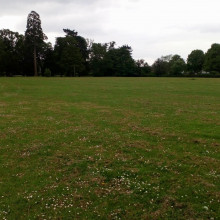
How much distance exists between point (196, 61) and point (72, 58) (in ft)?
266

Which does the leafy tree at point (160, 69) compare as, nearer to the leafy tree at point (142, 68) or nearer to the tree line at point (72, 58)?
the tree line at point (72, 58)

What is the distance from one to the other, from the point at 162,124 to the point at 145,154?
6.31 meters

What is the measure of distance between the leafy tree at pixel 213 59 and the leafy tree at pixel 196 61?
15111mm

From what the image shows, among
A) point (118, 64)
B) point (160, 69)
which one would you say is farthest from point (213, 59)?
point (118, 64)

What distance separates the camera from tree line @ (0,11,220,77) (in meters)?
97.6

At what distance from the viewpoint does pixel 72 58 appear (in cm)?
10838

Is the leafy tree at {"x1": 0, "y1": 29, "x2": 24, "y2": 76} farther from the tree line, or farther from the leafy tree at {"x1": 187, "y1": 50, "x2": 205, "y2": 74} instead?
the leafy tree at {"x1": 187, "y1": 50, "x2": 205, "y2": 74}

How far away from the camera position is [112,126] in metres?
15.9

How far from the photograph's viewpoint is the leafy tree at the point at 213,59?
126m

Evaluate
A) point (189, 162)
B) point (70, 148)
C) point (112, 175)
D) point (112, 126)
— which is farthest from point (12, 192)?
point (112, 126)

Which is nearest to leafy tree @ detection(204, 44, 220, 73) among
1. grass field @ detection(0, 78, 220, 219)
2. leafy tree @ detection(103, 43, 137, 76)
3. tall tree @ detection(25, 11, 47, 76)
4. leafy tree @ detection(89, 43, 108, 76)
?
leafy tree @ detection(103, 43, 137, 76)

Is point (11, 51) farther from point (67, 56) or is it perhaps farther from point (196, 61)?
point (196, 61)

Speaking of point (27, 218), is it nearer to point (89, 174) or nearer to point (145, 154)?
point (89, 174)

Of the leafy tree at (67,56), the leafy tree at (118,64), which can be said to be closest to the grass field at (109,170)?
the leafy tree at (67,56)
